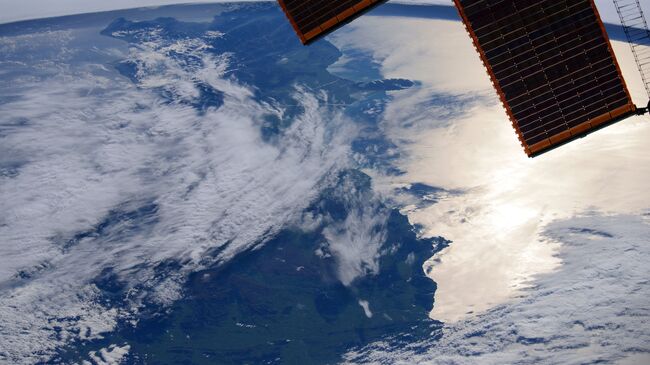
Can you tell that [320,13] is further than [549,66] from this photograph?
Yes

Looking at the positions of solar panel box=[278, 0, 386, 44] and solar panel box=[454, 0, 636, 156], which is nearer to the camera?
solar panel box=[454, 0, 636, 156]

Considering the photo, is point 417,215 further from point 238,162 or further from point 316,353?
point 238,162

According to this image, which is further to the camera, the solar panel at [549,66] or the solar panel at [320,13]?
the solar panel at [320,13]

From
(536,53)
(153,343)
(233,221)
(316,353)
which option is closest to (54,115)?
(233,221)

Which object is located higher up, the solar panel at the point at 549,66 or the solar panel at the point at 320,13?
the solar panel at the point at 320,13
